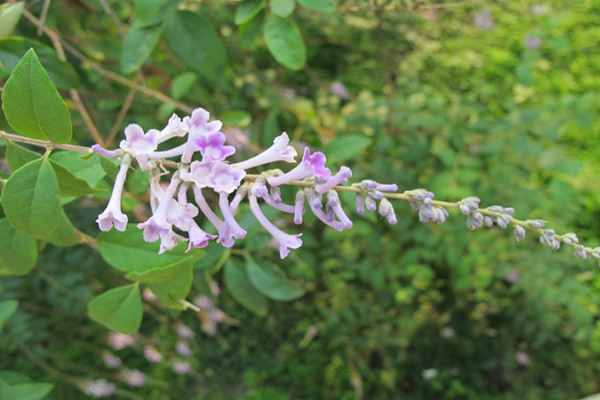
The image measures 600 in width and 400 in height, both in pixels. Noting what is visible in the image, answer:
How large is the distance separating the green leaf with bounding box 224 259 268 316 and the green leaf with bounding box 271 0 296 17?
0.43 m

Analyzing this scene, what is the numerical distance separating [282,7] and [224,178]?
0.44m

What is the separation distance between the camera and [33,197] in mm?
646

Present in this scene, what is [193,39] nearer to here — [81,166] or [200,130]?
[81,166]

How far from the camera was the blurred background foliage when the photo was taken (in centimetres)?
154

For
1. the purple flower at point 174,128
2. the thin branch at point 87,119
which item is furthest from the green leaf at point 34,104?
the thin branch at point 87,119

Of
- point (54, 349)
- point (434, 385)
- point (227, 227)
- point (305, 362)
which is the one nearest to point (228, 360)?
point (305, 362)

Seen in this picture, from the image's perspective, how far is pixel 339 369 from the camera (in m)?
2.14

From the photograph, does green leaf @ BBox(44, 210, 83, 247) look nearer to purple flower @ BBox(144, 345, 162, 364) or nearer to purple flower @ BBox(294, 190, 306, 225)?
purple flower @ BBox(294, 190, 306, 225)

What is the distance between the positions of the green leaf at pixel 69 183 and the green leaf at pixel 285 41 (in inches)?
16.1

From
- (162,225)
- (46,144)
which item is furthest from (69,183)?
(162,225)

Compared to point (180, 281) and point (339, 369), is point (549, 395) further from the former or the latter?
point (180, 281)

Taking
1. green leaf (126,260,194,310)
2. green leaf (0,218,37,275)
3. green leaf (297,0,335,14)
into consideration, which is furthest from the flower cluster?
green leaf (297,0,335,14)

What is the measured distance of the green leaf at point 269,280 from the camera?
1.12 metres

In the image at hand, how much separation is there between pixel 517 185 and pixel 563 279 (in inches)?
12.2
